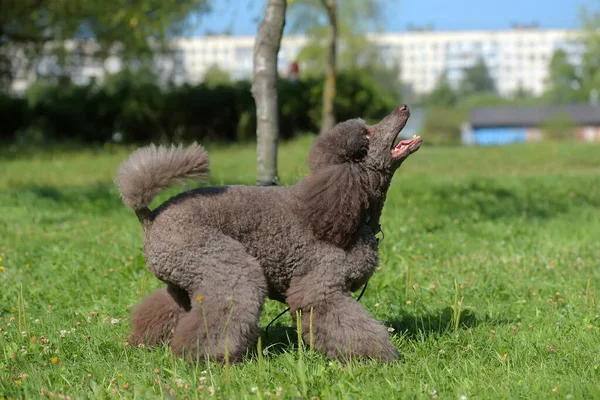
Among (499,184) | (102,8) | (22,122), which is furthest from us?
(22,122)

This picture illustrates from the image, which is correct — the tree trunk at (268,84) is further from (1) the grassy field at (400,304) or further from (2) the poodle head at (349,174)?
(2) the poodle head at (349,174)

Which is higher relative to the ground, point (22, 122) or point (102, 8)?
point (102, 8)

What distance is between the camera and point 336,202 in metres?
4.47

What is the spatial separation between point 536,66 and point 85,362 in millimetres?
158704

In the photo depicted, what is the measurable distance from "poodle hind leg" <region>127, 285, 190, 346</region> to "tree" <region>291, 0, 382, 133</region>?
14.1 metres

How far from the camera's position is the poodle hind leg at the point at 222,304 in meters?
4.27

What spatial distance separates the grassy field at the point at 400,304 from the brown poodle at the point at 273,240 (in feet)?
0.67

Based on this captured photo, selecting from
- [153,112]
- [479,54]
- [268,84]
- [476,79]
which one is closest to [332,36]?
[153,112]

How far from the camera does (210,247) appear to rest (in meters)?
4.36

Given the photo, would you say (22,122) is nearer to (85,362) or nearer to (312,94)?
(312,94)

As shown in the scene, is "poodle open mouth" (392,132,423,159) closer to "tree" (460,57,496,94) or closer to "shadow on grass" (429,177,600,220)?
"shadow on grass" (429,177,600,220)

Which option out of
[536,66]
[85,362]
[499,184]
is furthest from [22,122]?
[536,66]

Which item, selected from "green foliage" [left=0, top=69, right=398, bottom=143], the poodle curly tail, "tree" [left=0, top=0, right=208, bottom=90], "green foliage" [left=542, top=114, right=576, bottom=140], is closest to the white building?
"green foliage" [left=542, top=114, right=576, bottom=140]

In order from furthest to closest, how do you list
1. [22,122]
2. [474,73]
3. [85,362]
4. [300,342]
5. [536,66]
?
1. [536,66]
2. [474,73]
3. [22,122]
4. [85,362]
5. [300,342]
